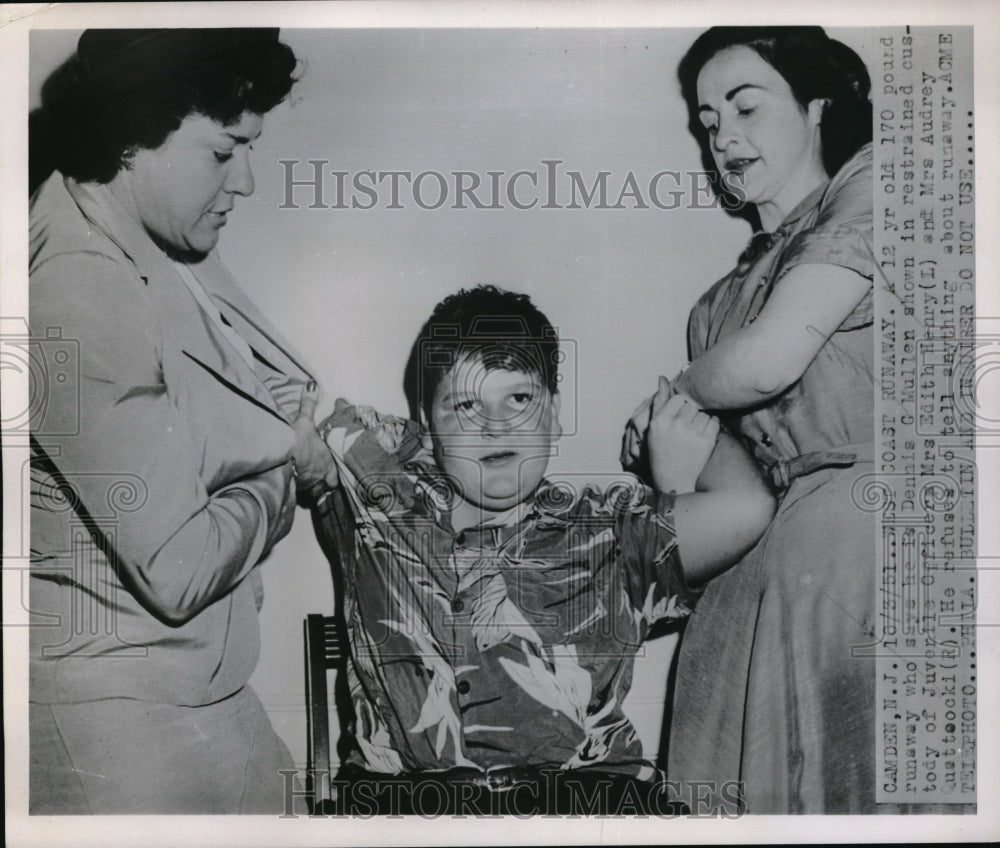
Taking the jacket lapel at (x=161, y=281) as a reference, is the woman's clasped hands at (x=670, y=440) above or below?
below

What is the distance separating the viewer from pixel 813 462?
1.77 metres

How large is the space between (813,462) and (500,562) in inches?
26.0

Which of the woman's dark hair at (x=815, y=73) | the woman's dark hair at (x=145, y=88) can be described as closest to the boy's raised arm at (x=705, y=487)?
the woman's dark hair at (x=815, y=73)

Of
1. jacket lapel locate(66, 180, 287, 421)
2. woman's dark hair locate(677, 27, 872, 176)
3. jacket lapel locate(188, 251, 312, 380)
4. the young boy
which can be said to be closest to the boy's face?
the young boy

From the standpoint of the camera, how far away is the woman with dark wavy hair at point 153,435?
1.75 m

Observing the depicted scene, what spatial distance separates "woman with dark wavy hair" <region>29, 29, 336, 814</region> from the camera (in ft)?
5.75

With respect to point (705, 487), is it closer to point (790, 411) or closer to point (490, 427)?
point (790, 411)

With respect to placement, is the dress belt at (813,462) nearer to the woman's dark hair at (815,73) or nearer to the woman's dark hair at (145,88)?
the woman's dark hair at (815,73)

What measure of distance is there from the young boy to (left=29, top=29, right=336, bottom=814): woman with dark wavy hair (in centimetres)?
18

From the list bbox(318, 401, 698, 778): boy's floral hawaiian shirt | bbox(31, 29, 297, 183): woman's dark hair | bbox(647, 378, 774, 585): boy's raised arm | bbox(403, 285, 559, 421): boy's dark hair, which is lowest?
bbox(318, 401, 698, 778): boy's floral hawaiian shirt

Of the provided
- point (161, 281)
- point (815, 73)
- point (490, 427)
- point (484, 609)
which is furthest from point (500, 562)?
point (815, 73)

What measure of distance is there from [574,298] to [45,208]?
1.08 meters

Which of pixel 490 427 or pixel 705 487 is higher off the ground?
pixel 490 427

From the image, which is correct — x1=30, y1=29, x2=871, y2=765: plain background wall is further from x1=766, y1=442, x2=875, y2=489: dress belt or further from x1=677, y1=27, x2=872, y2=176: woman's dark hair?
x1=766, y1=442, x2=875, y2=489: dress belt
